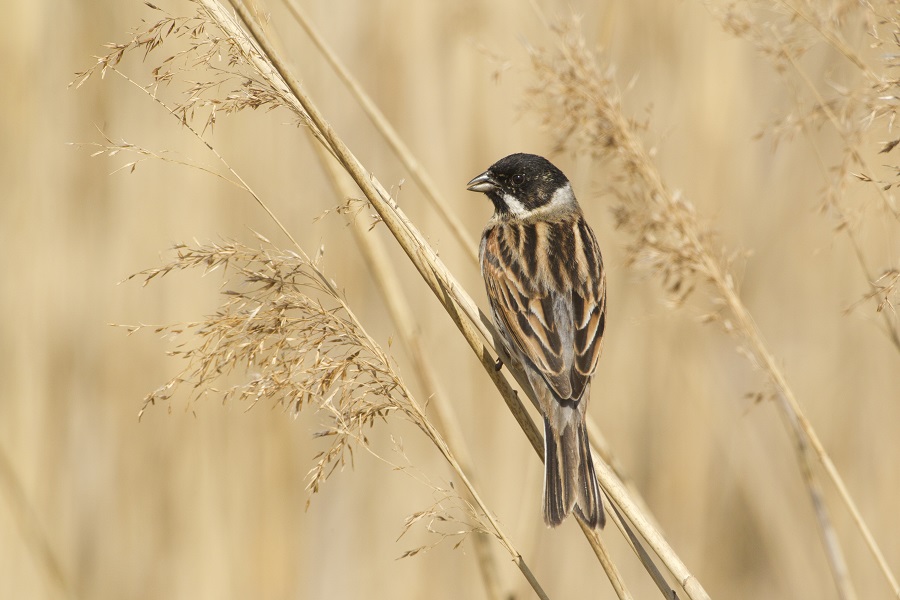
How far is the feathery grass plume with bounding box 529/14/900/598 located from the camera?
234 centimetres

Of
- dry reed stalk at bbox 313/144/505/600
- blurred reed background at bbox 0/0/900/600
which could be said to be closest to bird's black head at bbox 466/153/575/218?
blurred reed background at bbox 0/0/900/600

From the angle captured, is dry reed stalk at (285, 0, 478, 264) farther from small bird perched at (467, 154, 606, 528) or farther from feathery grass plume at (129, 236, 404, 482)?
feathery grass plume at (129, 236, 404, 482)

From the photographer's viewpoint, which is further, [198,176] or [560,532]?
[560,532]

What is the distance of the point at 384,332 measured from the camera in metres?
4.21

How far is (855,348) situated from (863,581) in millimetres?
A: 1147

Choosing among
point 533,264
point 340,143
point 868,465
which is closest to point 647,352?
point 868,465

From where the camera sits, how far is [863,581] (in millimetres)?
4562

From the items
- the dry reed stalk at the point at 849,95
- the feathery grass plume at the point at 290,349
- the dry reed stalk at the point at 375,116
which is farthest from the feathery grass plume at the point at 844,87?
the feathery grass plume at the point at 290,349

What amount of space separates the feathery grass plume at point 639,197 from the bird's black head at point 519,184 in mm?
676

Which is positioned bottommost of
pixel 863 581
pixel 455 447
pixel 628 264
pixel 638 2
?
pixel 863 581

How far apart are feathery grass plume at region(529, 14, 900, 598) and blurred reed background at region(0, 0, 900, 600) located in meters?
0.90

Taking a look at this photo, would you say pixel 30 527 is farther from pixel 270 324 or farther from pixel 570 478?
pixel 570 478

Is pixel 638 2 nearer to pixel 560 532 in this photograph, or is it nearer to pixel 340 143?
pixel 560 532

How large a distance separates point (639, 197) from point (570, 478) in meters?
0.80
